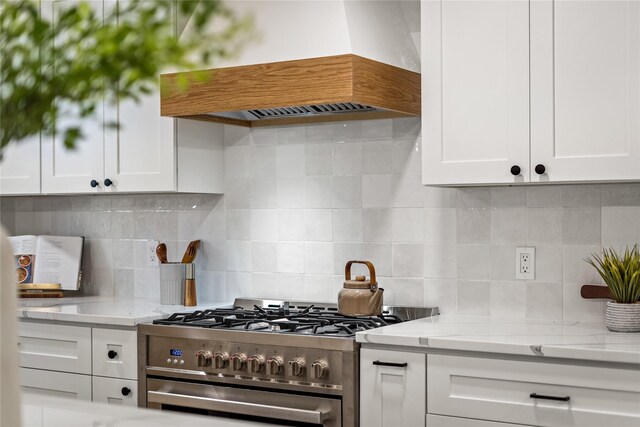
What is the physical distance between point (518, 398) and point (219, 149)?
1875 mm

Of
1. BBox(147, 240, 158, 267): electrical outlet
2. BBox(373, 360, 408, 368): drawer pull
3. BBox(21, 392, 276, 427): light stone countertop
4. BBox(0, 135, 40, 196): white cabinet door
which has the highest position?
BBox(0, 135, 40, 196): white cabinet door

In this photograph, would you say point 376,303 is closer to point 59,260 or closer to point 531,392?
point 531,392

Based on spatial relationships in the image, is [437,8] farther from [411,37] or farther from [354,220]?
[354,220]

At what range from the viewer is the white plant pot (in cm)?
273

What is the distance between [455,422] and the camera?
2.66 m

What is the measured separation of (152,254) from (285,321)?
45.6 inches

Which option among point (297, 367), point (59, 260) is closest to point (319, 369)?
point (297, 367)

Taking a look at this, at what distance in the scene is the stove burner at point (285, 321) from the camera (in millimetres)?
2979

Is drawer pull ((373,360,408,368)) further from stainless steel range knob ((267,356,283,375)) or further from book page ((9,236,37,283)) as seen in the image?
book page ((9,236,37,283))

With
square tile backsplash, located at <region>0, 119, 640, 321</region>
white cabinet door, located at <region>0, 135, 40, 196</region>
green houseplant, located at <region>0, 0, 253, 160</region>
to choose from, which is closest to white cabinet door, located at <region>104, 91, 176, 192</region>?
square tile backsplash, located at <region>0, 119, 640, 321</region>

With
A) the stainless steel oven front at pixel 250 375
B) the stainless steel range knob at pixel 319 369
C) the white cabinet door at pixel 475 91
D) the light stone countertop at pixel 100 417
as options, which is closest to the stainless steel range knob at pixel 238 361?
the stainless steel oven front at pixel 250 375

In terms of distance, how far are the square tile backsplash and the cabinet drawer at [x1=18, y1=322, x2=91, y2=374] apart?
25.6 inches

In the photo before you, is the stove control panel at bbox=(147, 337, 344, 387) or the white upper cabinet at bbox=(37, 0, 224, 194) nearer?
the stove control panel at bbox=(147, 337, 344, 387)

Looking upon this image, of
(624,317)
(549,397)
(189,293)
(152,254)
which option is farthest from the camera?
(152,254)
